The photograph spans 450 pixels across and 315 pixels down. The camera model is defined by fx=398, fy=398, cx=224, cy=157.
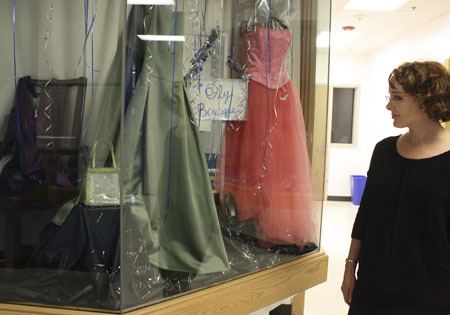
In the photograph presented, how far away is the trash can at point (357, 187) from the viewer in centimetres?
546

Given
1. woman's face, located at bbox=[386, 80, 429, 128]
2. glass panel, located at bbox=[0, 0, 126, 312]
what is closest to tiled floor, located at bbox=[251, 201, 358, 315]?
glass panel, located at bbox=[0, 0, 126, 312]

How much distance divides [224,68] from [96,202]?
0.69 m

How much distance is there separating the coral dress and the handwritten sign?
37 mm

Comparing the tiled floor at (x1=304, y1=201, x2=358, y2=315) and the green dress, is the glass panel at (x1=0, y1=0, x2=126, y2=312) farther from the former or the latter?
the tiled floor at (x1=304, y1=201, x2=358, y2=315)

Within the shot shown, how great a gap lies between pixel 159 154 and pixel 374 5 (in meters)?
3.01

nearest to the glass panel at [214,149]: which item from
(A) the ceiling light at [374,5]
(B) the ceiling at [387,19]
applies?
(A) the ceiling light at [374,5]

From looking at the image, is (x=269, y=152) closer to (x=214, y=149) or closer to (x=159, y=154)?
(x=214, y=149)

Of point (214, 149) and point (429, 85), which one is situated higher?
point (429, 85)

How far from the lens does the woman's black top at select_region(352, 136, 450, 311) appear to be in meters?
1.03

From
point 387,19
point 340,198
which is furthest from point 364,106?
point 387,19

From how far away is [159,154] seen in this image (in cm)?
121

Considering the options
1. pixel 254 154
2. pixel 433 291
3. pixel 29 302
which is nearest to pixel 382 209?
pixel 433 291

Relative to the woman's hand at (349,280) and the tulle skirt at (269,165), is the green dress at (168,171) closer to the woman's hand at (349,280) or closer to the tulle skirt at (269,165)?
the tulle skirt at (269,165)

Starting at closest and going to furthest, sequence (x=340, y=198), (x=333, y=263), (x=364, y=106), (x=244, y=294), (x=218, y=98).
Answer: (x=244, y=294) → (x=218, y=98) → (x=333, y=263) → (x=364, y=106) → (x=340, y=198)
